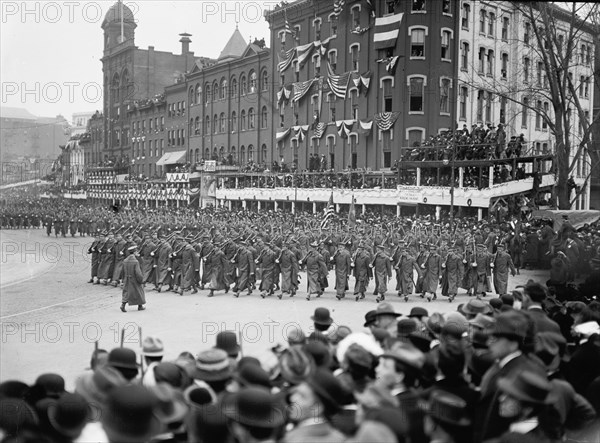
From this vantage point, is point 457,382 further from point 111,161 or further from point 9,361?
point 111,161

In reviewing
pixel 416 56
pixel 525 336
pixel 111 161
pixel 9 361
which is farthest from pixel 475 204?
pixel 111 161

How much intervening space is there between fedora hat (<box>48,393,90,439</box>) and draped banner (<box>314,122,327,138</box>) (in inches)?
1626

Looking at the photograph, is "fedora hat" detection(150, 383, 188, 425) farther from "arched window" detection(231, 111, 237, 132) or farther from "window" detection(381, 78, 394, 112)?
"arched window" detection(231, 111, 237, 132)

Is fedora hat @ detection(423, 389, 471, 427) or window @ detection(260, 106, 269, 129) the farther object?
window @ detection(260, 106, 269, 129)

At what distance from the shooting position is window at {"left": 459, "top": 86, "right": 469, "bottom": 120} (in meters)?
38.9

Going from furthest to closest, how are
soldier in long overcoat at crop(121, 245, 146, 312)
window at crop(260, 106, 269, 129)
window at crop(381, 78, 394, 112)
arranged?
window at crop(260, 106, 269, 129), window at crop(381, 78, 394, 112), soldier in long overcoat at crop(121, 245, 146, 312)

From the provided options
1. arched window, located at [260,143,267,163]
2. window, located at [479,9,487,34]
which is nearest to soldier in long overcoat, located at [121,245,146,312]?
window, located at [479,9,487,34]

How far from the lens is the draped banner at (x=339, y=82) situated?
4222 cm

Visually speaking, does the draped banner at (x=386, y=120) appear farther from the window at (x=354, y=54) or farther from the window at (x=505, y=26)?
the window at (x=505, y=26)

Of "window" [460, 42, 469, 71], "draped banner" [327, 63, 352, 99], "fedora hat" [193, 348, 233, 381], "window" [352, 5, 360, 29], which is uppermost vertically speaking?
"window" [352, 5, 360, 29]

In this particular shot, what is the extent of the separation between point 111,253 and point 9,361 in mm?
9879

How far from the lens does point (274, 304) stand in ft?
54.8

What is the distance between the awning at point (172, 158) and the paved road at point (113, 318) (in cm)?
4032

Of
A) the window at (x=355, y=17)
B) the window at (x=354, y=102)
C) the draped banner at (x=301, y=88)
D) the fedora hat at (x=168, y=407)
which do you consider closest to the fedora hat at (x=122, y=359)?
the fedora hat at (x=168, y=407)
